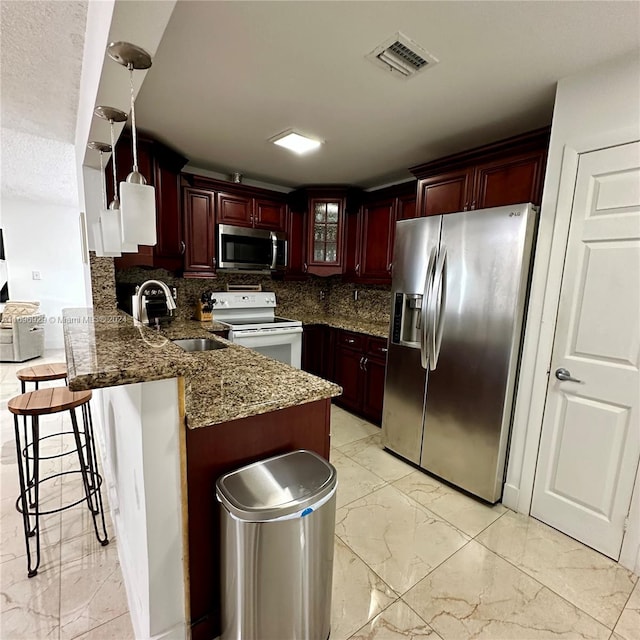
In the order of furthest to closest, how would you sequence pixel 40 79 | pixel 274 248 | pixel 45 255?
pixel 45 255 < pixel 274 248 < pixel 40 79

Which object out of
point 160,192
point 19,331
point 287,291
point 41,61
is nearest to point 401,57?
point 41,61

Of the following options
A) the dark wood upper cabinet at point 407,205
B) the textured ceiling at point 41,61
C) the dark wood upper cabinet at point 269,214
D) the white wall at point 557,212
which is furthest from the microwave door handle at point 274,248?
the white wall at point 557,212

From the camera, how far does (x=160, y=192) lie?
2812mm

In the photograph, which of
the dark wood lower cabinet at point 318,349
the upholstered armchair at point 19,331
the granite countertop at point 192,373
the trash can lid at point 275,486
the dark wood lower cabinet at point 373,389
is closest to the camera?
the granite countertop at point 192,373

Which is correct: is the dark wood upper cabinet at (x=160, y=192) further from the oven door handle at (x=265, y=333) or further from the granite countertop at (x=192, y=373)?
the granite countertop at (x=192, y=373)

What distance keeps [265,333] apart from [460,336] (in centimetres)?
182

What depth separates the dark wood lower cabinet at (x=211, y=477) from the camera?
1183 millimetres

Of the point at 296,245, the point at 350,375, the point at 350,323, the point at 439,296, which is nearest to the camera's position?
the point at 439,296

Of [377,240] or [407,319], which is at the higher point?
[377,240]

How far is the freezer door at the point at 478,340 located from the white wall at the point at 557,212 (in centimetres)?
7

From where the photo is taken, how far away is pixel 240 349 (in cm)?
204

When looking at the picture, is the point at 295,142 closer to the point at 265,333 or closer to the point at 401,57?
the point at 401,57

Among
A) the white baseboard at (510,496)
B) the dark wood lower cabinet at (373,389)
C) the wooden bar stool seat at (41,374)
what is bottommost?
the white baseboard at (510,496)

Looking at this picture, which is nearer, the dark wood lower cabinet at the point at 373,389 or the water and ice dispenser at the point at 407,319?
the water and ice dispenser at the point at 407,319
